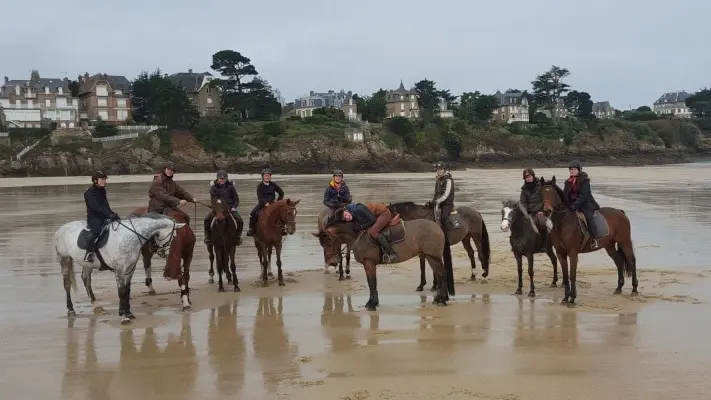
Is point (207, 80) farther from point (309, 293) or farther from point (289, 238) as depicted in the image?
point (309, 293)

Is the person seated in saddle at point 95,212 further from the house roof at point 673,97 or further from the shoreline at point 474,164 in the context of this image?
the house roof at point 673,97

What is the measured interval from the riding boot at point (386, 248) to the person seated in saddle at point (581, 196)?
11.7 ft

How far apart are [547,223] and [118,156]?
230 feet

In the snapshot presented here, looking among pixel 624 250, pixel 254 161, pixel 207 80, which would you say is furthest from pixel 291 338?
pixel 207 80

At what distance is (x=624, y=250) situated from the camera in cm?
1208

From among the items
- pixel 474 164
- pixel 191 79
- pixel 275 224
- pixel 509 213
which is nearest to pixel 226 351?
pixel 275 224

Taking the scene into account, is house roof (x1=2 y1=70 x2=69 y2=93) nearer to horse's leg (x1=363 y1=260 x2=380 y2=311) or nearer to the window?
the window

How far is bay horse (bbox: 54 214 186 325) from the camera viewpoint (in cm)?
1030

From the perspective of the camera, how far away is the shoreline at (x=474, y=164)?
69.6m

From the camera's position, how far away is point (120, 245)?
1034 cm

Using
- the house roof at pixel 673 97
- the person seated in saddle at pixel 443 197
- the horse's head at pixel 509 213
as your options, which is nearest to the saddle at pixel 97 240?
the person seated in saddle at pixel 443 197

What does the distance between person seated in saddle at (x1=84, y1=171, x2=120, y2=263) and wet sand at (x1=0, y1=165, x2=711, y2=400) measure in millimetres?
1296

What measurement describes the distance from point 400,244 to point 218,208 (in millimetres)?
4105

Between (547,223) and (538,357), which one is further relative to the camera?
(547,223)
